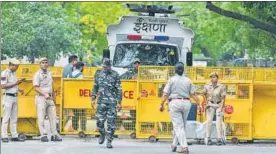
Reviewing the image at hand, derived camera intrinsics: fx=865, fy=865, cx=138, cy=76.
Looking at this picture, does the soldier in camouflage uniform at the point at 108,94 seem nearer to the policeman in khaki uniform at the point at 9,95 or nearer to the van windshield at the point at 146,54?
the policeman in khaki uniform at the point at 9,95

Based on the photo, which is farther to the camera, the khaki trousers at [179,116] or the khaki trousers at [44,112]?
the khaki trousers at [44,112]

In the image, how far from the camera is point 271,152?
16516mm

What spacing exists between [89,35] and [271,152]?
3385 centimetres

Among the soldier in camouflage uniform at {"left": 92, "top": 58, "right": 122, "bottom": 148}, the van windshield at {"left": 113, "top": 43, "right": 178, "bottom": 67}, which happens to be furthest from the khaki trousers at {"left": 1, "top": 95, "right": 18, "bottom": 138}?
the van windshield at {"left": 113, "top": 43, "right": 178, "bottom": 67}

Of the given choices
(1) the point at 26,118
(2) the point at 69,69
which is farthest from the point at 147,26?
(1) the point at 26,118

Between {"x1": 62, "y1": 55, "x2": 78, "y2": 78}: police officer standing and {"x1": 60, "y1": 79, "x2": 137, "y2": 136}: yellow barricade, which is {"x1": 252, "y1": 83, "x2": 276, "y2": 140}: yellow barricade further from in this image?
{"x1": 62, "y1": 55, "x2": 78, "y2": 78}: police officer standing

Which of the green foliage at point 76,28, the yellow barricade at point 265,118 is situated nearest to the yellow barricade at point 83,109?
the yellow barricade at point 265,118

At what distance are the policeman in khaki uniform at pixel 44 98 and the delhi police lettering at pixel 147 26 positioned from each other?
4277 mm

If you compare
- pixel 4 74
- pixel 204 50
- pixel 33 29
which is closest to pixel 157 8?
pixel 4 74

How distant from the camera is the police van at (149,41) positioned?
22.1 m

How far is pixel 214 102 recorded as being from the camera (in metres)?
18.0

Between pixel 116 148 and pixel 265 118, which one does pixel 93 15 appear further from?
pixel 116 148

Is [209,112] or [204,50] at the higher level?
[204,50]

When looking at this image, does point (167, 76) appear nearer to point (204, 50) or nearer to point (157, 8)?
point (157, 8)
